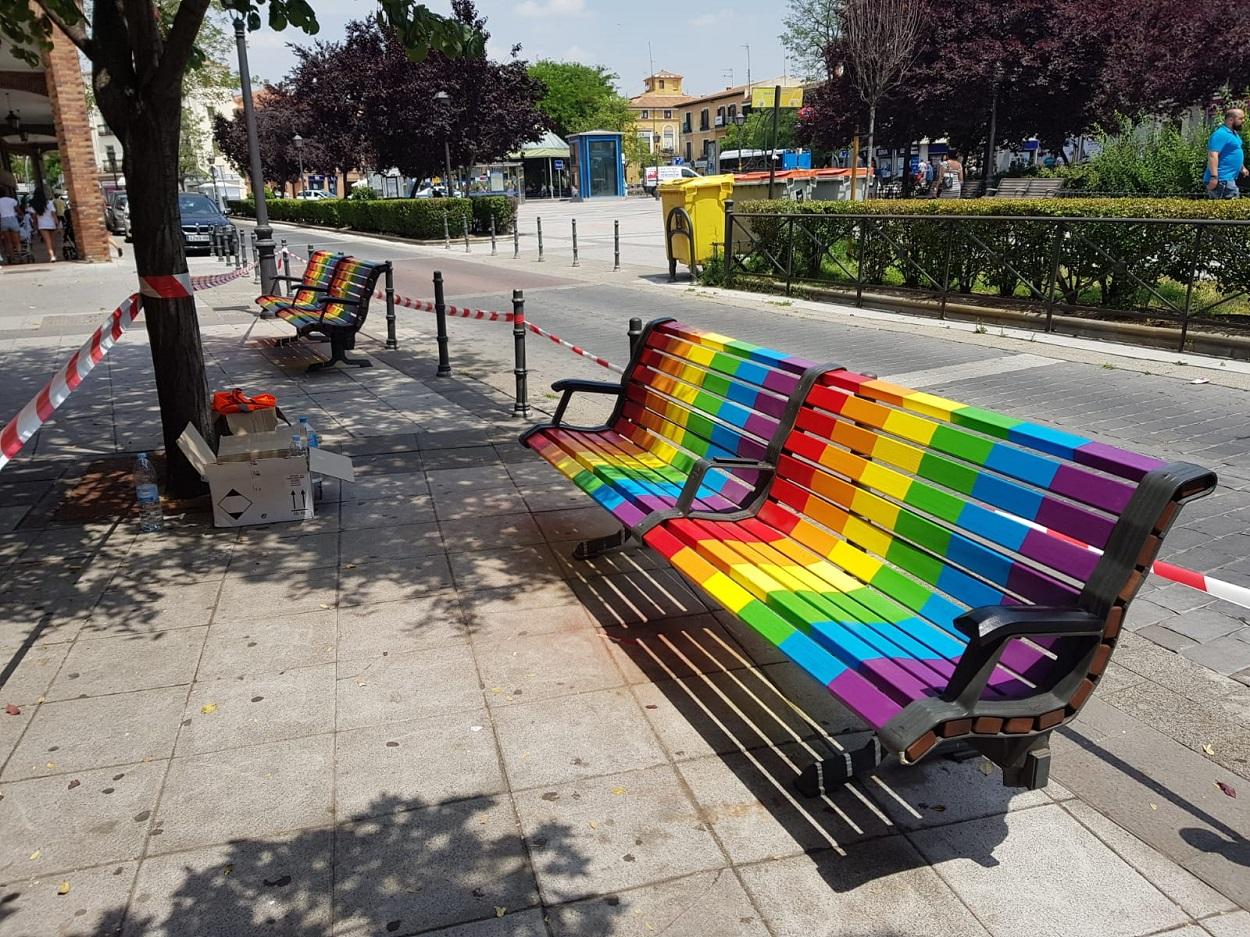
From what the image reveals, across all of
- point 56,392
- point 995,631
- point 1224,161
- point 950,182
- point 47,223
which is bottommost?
point 995,631

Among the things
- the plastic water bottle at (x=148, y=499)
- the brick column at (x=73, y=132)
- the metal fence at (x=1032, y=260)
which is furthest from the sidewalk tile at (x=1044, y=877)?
the brick column at (x=73, y=132)

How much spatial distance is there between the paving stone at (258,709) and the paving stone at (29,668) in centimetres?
64

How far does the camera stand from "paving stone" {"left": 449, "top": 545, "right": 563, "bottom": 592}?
4.73m

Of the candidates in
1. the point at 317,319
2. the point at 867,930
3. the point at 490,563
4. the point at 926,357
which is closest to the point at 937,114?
the point at 926,357

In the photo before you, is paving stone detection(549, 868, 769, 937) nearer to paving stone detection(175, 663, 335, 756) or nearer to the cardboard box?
paving stone detection(175, 663, 335, 756)

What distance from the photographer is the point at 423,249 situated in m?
29.5

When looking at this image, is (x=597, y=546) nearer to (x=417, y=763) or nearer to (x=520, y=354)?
(x=417, y=763)

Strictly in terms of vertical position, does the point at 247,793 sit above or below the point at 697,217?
below

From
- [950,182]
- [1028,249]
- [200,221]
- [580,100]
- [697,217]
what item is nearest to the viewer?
[1028,249]

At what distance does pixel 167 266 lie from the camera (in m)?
5.63

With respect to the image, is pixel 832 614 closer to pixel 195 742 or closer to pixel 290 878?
pixel 290 878

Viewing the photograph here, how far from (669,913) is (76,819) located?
6.16ft

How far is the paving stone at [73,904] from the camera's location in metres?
2.55

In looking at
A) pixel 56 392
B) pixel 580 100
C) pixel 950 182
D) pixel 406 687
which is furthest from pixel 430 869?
pixel 580 100
